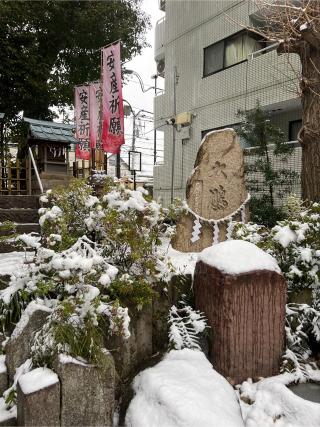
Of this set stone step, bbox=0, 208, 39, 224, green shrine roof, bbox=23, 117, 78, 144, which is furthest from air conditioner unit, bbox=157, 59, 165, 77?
stone step, bbox=0, 208, 39, 224

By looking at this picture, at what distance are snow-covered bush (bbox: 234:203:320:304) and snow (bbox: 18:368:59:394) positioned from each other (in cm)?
271

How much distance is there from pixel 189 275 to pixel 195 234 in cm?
248

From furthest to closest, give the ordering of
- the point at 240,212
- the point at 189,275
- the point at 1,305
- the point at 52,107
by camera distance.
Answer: the point at 52,107
the point at 240,212
the point at 189,275
the point at 1,305

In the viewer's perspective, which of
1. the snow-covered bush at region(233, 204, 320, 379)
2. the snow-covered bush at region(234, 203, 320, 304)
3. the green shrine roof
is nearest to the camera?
the snow-covered bush at region(233, 204, 320, 379)

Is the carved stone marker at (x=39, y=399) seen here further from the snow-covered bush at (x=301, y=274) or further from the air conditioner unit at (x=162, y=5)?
the air conditioner unit at (x=162, y=5)

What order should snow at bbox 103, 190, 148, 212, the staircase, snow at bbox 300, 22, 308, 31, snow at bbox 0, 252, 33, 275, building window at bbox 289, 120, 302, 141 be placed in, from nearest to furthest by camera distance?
snow at bbox 103, 190, 148, 212, snow at bbox 0, 252, 33, 275, the staircase, snow at bbox 300, 22, 308, 31, building window at bbox 289, 120, 302, 141

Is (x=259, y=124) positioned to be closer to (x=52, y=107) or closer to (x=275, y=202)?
(x=275, y=202)

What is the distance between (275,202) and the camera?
9.40m

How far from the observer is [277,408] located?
281cm

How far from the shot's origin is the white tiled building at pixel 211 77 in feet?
33.8

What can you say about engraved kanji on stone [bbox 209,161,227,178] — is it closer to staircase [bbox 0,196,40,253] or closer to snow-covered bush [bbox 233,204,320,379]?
snow-covered bush [bbox 233,204,320,379]

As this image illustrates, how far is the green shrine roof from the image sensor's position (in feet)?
28.1

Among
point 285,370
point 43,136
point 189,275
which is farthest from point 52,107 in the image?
point 285,370

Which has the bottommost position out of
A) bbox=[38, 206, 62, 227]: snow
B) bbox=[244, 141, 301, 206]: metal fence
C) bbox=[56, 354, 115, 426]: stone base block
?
bbox=[56, 354, 115, 426]: stone base block
